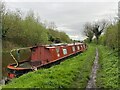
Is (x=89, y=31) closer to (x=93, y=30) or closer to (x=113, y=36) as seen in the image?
(x=93, y=30)

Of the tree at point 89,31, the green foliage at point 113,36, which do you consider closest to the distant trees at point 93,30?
the tree at point 89,31

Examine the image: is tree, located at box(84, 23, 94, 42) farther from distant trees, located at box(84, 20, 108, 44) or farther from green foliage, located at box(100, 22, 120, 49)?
green foliage, located at box(100, 22, 120, 49)

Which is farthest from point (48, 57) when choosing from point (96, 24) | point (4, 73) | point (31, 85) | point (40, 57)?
point (96, 24)

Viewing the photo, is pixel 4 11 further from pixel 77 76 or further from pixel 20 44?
pixel 77 76

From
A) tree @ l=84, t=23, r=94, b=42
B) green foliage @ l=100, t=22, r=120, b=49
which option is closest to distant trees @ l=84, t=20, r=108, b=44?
tree @ l=84, t=23, r=94, b=42

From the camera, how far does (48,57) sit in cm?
2073

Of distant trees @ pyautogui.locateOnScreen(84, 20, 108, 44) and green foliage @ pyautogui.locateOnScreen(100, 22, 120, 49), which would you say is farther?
distant trees @ pyautogui.locateOnScreen(84, 20, 108, 44)

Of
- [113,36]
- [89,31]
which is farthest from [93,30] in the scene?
[113,36]

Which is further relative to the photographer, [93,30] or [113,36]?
[93,30]

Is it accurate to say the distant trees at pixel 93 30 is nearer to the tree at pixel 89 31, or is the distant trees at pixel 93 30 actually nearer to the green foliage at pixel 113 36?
the tree at pixel 89 31

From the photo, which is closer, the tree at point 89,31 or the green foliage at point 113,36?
the green foliage at point 113,36

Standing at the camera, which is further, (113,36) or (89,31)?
(89,31)

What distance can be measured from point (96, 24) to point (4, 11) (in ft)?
248

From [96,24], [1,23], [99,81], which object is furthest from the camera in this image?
[96,24]
